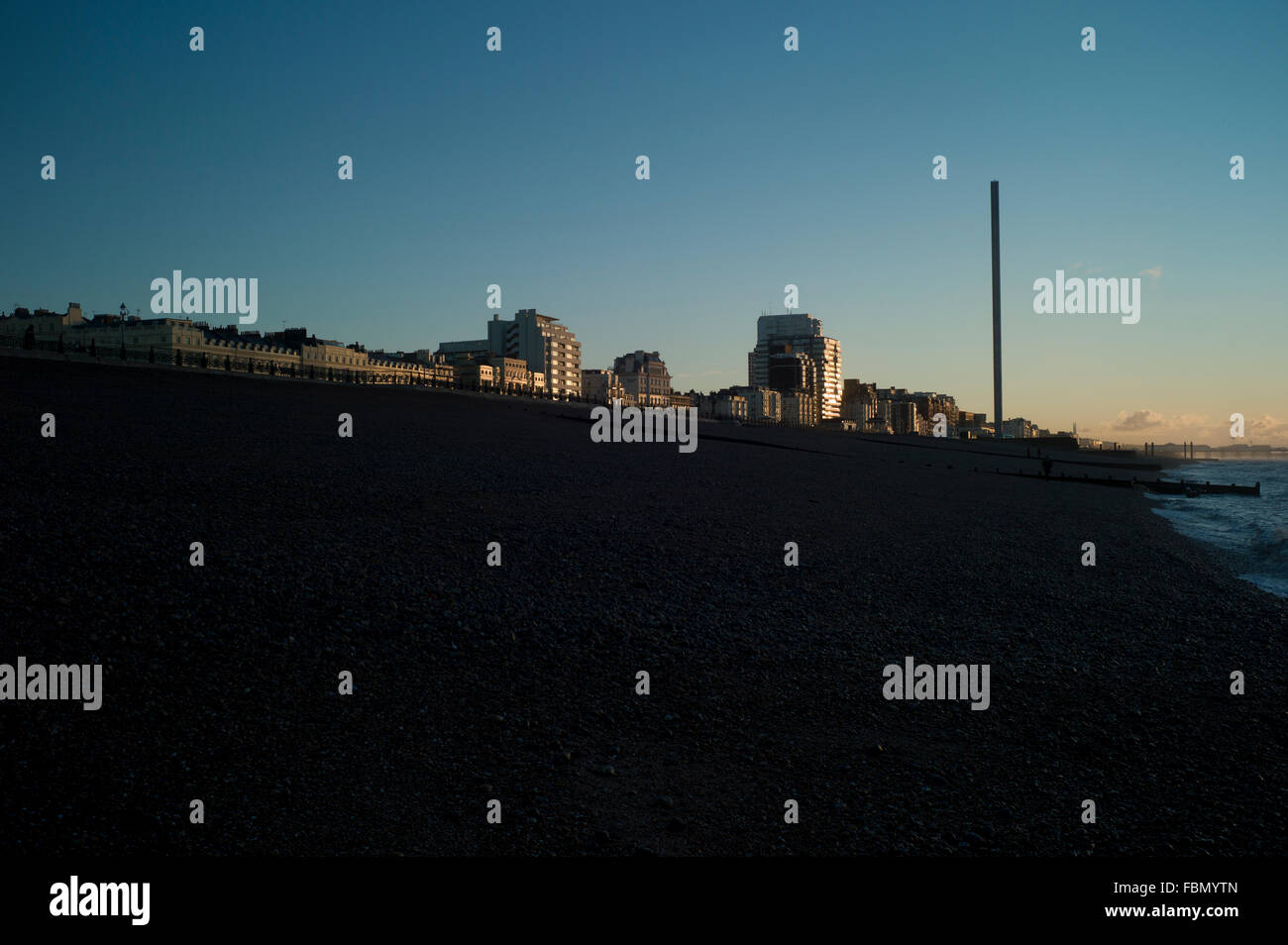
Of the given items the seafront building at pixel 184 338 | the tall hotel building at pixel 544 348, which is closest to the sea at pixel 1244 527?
the seafront building at pixel 184 338

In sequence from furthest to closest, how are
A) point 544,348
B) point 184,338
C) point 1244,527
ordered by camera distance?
point 544,348, point 184,338, point 1244,527

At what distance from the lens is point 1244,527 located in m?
27.9

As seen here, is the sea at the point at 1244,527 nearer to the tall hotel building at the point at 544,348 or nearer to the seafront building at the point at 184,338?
the seafront building at the point at 184,338

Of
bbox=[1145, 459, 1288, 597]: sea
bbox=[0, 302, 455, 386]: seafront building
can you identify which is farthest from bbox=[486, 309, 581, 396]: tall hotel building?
bbox=[1145, 459, 1288, 597]: sea

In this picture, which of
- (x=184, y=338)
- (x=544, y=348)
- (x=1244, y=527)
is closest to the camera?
(x=1244, y=527)

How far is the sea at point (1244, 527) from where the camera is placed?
711 inches

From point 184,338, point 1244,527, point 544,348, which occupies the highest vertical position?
point 544,348

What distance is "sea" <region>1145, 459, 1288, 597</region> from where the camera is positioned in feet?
59.2

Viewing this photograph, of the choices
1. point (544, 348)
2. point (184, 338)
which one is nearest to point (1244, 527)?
point (184, 338)

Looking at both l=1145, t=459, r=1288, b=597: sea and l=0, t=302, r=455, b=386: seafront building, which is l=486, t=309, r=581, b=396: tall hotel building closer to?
l=0, t=302, r=455, b=386: seafront building

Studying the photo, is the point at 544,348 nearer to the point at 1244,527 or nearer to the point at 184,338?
the point at 184,338
